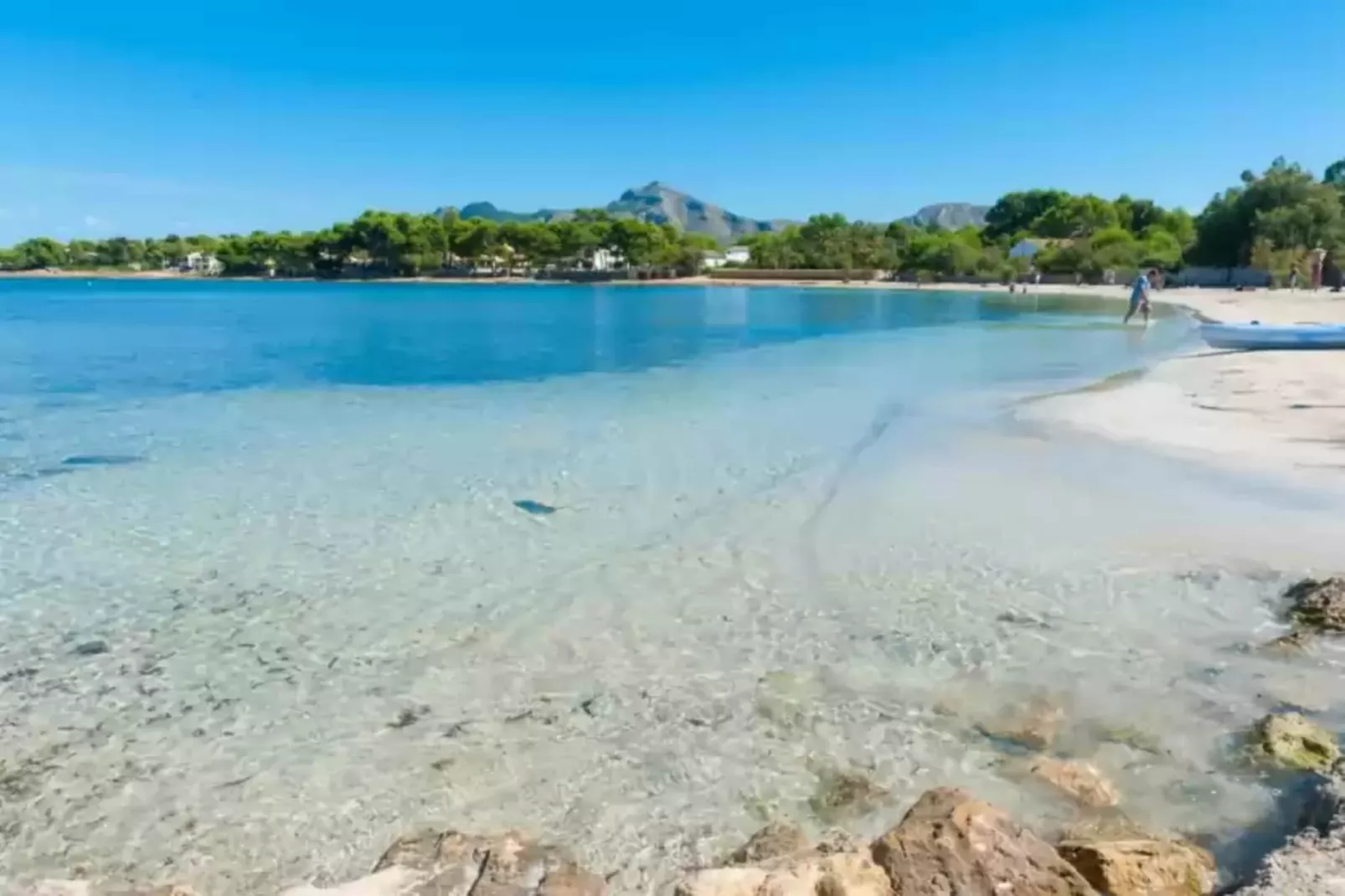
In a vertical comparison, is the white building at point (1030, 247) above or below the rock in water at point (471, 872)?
above

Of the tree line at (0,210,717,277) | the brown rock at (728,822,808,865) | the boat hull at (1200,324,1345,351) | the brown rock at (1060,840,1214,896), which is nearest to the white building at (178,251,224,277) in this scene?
the tree line at (0,210,717,277)

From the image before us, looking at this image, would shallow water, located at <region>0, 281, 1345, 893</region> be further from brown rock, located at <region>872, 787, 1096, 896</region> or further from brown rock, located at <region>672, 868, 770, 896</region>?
A: brown rock, located at <region>872, 787, 1096, 896</region>

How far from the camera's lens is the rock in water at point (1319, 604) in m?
7.14

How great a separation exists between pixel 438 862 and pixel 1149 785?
3.67m

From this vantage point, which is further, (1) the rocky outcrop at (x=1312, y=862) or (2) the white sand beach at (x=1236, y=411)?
(2) the white sand beach at (x=1236, y=411)

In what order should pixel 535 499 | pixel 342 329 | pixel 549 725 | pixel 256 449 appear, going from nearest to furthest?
1. pixel 549 725
2. pixel 535 499
3. pixel 256 449
4. pixel 342 329

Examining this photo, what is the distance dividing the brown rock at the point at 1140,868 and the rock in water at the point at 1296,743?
1.42m

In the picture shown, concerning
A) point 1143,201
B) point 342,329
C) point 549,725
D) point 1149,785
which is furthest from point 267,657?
point 1143,201

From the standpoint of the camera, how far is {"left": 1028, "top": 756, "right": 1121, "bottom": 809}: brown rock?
5.15 meters

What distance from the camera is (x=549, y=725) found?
620 cm

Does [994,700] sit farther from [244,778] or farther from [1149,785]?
[244,778]

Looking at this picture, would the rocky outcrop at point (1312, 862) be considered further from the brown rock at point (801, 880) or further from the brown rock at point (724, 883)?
the brown rock at point (724, 883)

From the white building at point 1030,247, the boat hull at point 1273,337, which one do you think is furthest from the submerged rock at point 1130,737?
the white building at point 1030,247

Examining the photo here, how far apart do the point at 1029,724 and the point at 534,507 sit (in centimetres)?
680
